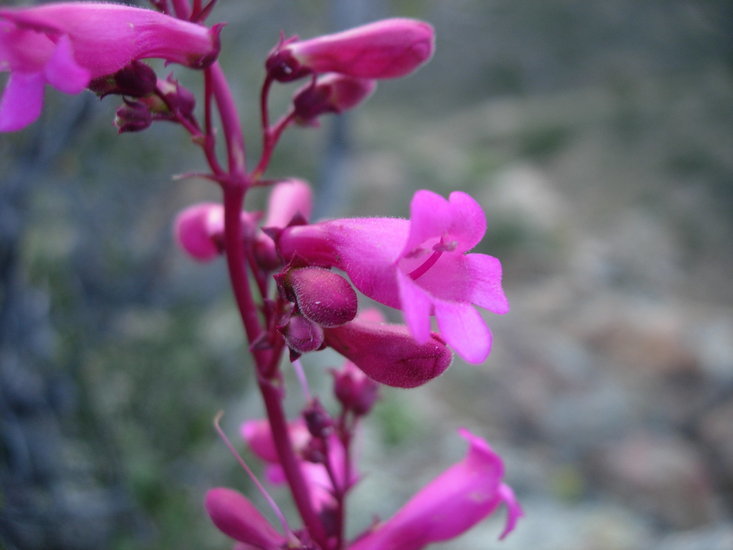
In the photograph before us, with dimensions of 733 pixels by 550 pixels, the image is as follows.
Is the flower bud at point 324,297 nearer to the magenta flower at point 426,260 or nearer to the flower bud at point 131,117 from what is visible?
the magenta flower at point 426,260

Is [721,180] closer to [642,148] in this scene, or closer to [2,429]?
[642,148]

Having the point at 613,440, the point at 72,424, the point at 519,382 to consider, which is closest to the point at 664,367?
the point at 613,440

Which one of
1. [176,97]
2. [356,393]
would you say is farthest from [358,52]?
[356,393]

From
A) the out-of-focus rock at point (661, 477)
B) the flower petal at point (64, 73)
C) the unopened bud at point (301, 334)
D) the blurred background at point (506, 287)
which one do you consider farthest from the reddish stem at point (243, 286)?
the out-of-focus rock at point (661, 477)

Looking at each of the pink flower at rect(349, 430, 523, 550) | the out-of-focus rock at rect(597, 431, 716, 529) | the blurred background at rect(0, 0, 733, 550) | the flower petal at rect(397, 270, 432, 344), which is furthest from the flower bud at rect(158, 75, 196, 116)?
the out-of-focus rock at rect(597, 431, 716, 529)

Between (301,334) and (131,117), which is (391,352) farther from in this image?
(131,117)
